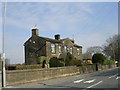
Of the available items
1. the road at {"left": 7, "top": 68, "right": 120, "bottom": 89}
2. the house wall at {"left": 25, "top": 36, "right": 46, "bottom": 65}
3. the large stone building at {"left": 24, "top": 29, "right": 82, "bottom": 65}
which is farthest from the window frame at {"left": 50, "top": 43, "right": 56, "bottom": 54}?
the road at {"left": 7, "top": 68, "right": 120, "bottom": 89}

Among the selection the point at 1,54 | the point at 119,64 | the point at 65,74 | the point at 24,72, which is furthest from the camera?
the point at 119,64

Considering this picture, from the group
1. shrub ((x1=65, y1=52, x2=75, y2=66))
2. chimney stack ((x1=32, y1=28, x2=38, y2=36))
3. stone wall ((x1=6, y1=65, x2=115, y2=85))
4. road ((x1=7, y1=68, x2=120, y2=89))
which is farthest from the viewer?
chimney stack ((x1=32, y1=28, x2=38, y2=36))

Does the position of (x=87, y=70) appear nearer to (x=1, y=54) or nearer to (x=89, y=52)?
(x=1, y=54)

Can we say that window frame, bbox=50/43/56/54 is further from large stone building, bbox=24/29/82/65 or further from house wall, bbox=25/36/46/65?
house wall, bbox=25/36/46/65

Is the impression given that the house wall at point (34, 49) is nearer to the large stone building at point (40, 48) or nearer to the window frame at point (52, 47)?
the large stone building at point (40, 48)

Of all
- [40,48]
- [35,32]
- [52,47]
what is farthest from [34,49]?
[52,47]

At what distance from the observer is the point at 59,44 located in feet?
181

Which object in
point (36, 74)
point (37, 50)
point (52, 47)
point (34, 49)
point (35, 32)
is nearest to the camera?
point (36, 74)

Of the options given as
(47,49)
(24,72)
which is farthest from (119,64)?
(24,72)

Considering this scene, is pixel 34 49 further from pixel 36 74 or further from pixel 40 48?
pixel 36 74

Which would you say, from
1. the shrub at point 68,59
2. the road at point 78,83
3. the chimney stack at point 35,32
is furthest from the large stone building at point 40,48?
the road at point 78,83

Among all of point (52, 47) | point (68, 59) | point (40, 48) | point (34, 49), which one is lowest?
point (68, 59)

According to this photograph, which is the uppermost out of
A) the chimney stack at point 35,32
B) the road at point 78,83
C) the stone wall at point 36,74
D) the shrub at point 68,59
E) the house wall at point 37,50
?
the chimney stack at point 35,32

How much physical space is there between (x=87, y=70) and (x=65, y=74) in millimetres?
12259
